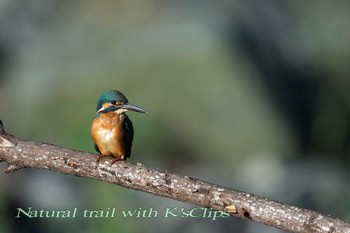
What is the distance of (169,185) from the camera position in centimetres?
239

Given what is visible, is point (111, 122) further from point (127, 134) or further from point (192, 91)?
point (192, 91)

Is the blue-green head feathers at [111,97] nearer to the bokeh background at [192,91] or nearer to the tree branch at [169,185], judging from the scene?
the tree branch at [169,185]

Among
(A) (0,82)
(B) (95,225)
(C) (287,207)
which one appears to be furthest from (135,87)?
(C) (287,207)

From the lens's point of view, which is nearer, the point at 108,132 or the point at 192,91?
the point at 108,132

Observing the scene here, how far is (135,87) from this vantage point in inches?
235

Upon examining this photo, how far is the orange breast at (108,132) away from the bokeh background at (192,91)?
7.06 ft

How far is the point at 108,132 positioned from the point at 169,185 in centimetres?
46

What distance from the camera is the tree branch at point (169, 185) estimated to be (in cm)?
230

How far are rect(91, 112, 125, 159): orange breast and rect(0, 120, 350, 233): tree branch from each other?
0.70 ft

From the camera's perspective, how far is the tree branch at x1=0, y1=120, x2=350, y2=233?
7.54ft

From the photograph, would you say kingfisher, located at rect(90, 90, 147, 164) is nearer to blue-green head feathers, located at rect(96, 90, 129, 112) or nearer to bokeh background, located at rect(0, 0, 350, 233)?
blue-green head feathers, located at rect(96, 90, 129, 112)

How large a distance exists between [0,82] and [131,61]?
3.22ft

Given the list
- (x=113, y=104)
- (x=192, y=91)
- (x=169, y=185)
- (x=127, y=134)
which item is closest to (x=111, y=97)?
(x=113, y=104)

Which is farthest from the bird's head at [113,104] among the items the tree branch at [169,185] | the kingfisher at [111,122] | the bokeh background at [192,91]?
the bokeh background at [192,91]
